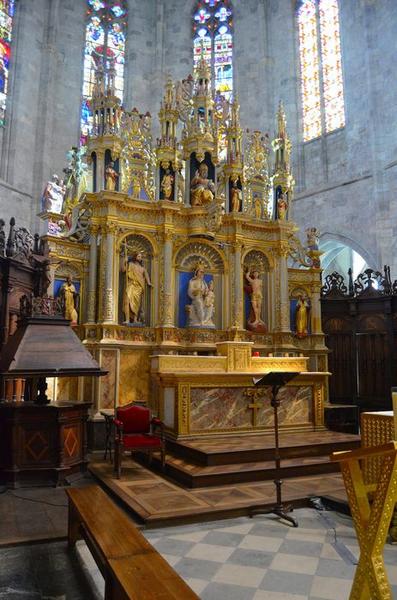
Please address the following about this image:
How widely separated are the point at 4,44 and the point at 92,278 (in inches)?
457

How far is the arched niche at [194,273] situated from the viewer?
10750 millimetres

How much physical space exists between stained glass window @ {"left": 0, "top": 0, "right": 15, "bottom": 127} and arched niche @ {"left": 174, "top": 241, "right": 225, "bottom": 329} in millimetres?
9448

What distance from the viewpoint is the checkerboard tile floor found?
136 inches

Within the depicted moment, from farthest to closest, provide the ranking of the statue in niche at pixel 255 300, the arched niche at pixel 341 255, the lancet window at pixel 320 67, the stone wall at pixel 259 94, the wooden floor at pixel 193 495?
the lancet window at pixel 320 67 < the arched niche at pixel 341 255 < the stone wall at pixel 259 94 < the statue in niche at pixel 255 300 < the wooden floor at pixel 193 495

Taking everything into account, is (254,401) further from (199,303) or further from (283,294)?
(283,294)

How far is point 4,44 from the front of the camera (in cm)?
1691

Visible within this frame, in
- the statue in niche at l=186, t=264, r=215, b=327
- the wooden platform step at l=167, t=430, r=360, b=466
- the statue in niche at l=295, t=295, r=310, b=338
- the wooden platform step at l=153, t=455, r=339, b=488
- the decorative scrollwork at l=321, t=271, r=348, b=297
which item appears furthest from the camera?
the decorative scrollwork at l=321, t=271, r=348, b=297

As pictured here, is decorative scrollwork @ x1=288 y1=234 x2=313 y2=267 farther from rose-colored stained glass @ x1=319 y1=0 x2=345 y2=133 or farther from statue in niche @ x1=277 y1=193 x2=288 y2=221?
rose-colored stained glass @ x1=319 y1=0 x2=345 y2=133

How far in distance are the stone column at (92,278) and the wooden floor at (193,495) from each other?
3.57 metres

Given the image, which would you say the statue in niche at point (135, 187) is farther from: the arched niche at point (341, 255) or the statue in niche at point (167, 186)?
the arched niche at point (341, 255)

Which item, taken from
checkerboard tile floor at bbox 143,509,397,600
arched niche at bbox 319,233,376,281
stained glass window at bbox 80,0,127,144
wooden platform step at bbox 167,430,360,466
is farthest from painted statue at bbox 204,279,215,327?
stained glass window at bbox 80,0,127,144

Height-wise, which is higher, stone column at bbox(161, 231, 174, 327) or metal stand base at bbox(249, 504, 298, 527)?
stone column at bbox(161, 231, 174, 327)

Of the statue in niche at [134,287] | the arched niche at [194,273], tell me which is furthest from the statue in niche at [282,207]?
the statue in niche at [134,287]

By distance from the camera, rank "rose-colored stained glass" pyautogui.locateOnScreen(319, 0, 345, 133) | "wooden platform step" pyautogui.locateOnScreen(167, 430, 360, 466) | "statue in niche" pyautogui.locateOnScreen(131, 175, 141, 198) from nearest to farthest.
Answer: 1. "wooden platform step" pyautogui.locateOnScreen(167, 430, 360, 466)
2. "statue in niche" pyautogui.locateOnScreen(131, 175, 141, 198)
3. "rose-colored stained glass" pyautogui.locateOnScreen(319, 0, 345, 133)
